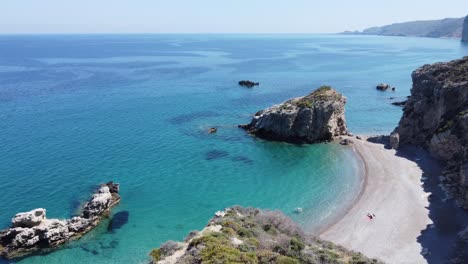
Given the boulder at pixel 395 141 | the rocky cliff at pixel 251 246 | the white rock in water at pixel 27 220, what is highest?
the rocky cliff at pixel 251 246

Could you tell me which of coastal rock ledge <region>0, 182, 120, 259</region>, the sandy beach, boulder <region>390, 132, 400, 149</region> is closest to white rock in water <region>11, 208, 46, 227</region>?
coastal rock ledge <region>0, 182, 120, 259</region>

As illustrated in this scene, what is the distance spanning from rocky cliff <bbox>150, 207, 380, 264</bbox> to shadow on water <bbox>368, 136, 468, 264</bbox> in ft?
42.2

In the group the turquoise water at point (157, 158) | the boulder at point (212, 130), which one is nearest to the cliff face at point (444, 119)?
the turquoise water at point (157, 158)

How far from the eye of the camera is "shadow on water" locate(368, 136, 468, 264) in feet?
118

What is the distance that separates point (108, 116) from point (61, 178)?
3358 cm

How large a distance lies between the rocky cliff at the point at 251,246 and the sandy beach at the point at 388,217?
413 inches

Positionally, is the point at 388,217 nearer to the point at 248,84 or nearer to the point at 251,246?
the point at 251,246

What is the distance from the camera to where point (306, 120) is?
66.6 m

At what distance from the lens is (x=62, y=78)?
428 feet

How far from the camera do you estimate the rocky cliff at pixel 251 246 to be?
23.0m

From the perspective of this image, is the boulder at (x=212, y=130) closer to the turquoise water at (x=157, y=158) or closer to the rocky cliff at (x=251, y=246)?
the turquoise water at (x=157, y=158)

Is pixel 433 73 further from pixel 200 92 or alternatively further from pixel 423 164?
pixel 200 92

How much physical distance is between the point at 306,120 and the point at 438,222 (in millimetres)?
29432

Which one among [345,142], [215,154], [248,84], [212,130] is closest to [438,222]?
[345,142]
